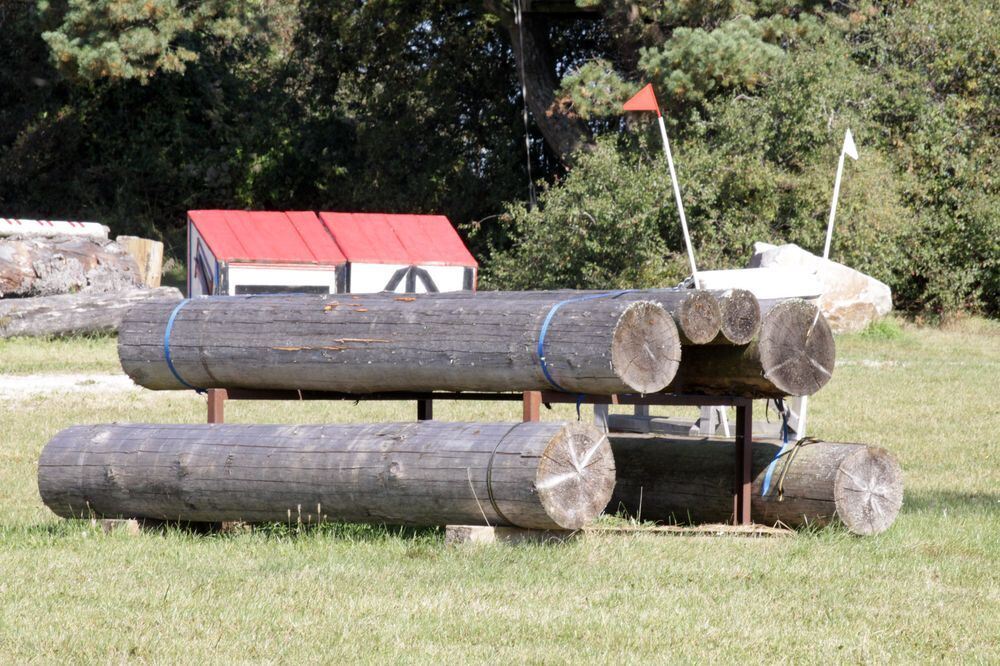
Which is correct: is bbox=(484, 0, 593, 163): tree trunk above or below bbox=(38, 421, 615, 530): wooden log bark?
above

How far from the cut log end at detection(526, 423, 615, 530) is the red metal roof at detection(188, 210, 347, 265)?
42.4ft

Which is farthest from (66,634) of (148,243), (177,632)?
(148,243)

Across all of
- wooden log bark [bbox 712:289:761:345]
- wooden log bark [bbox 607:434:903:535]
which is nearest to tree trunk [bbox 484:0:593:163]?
wooden log bark [bbox 607:434:903:535]

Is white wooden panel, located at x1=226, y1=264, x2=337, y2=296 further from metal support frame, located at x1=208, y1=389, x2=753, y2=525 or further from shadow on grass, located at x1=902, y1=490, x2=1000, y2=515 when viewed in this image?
shadow on grass, located at x1=902, y1=490, x2=1000, y2=515

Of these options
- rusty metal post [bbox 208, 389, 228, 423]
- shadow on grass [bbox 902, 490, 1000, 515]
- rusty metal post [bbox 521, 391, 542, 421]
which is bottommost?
shadow on grass [bbox 902, 490, 1000, 515]

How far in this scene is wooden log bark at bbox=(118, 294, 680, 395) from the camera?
585 centimetres

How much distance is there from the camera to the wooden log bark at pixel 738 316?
6.21 m

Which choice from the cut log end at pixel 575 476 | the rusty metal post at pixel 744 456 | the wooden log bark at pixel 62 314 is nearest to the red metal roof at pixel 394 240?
the wooden log bark at pixel 62 314

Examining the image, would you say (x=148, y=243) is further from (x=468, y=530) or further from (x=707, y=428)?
(x=468, y=530)

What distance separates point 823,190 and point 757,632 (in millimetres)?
16738

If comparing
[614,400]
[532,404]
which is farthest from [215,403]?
[614,400]

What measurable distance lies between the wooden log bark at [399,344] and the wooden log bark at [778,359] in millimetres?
622

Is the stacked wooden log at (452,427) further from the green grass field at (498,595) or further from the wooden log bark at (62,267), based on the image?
the wooden log bark at (62,267)

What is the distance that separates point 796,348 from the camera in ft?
21.2
